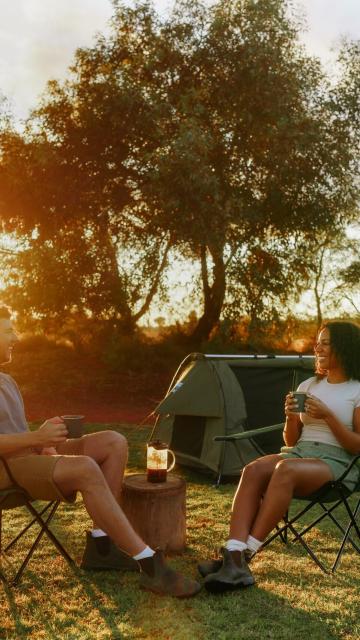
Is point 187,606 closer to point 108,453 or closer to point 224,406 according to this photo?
point 108,453

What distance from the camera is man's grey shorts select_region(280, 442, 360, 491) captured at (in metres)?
3.81

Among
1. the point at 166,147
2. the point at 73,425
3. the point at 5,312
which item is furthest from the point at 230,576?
the point at 166,147

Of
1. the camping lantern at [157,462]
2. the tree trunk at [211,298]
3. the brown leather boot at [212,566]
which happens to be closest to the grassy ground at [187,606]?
the brown leather boot at [212,566]

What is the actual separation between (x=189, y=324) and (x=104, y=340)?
1934 millimetres

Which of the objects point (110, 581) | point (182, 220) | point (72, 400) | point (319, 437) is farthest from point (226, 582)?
point (72, 400)

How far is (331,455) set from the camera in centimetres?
389

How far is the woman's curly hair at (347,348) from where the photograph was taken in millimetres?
4031

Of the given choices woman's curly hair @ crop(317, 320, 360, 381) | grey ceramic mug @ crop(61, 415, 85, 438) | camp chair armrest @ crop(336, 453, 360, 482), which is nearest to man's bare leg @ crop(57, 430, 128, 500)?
grey ceramic mug @ crop(61, 415, 85, 438)

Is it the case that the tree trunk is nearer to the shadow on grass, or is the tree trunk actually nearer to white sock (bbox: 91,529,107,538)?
white sock (bbox: 91,529,107,538)

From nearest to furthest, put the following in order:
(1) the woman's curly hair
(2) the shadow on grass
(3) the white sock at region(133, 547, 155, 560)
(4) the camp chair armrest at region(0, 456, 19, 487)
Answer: (2) the shadow on grass < (3) the white sock at region(133, 547, 155, 560) < (4) the camp chair armrest at region(0, 456, 19, 487) < (1) the woman's curly hair

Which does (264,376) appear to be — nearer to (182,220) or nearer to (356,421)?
(356,421)

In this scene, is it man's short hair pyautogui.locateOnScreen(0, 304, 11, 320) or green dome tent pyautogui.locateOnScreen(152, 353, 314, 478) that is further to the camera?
green dome tent pyautogui.locateOnScreen(152, 353, 314, 478)

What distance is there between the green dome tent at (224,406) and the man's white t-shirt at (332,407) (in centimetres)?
223

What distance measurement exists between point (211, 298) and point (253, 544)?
10.1 m
